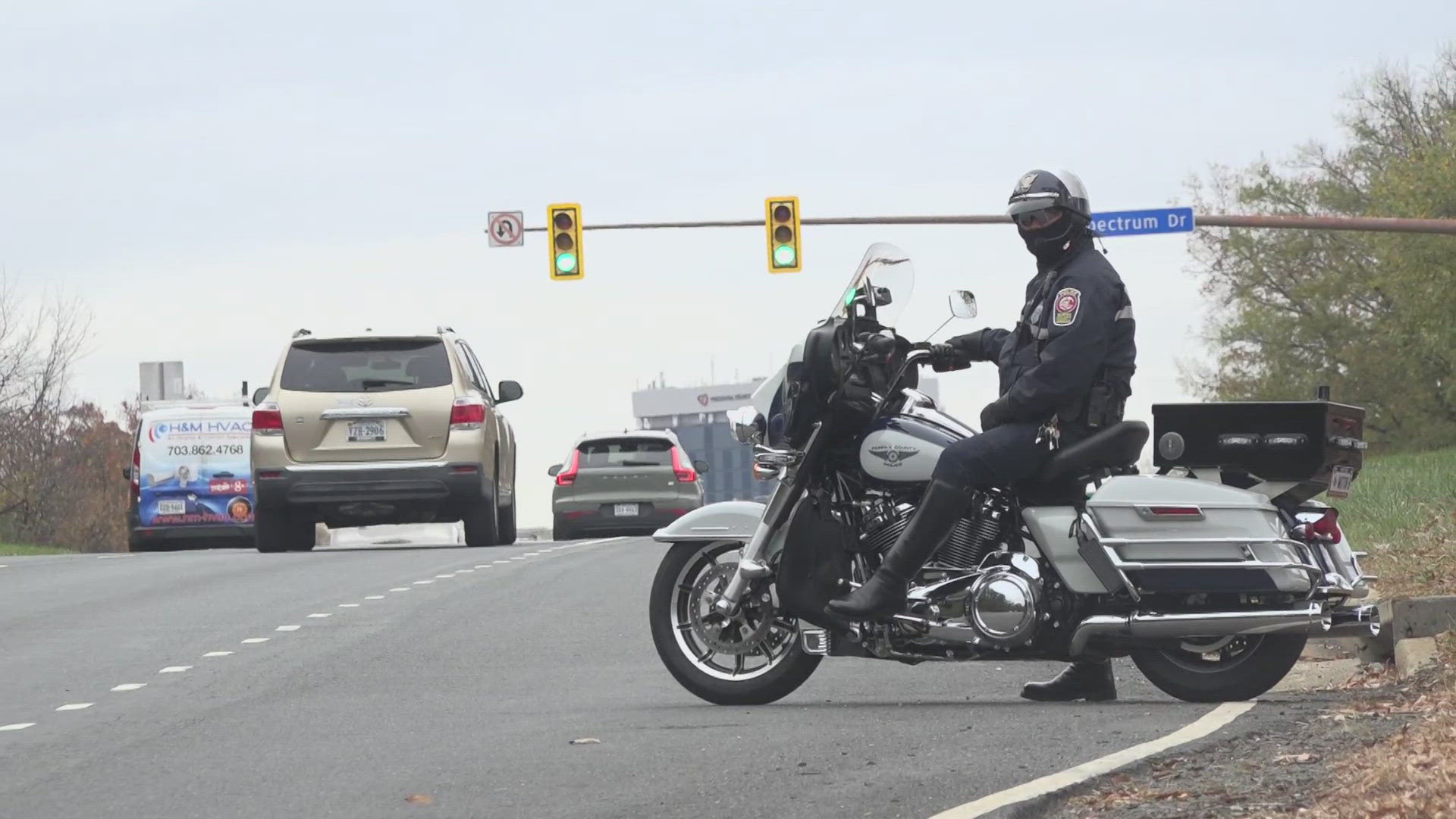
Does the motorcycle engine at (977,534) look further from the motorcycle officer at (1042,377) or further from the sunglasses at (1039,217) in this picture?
the sunglasses at (1039,217)

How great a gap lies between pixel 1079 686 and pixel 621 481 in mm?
20129

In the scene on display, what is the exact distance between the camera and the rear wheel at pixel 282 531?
2239 centimetres

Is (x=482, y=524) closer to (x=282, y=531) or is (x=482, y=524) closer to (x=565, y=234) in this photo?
(x=282, y=531)

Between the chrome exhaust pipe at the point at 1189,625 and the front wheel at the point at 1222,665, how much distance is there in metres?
0.14

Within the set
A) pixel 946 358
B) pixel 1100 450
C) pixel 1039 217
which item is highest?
pixel 1039 217

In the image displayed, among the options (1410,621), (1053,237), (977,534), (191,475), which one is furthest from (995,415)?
(191,475)

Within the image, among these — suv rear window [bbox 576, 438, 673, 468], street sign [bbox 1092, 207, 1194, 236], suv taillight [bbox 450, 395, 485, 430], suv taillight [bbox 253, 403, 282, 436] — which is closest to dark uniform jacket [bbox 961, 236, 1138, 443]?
suv taillight [bbox 450, 395, 485, 430]

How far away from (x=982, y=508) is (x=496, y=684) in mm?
2902

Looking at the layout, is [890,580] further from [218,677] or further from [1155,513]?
[218,677]

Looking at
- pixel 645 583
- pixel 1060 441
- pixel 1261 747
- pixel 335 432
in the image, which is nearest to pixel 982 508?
pixel 1060 441

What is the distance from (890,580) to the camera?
911cm

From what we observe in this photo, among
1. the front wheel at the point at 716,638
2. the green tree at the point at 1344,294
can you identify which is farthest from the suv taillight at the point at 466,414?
the green tree at the point at 1344,294

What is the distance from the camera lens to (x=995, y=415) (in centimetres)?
907

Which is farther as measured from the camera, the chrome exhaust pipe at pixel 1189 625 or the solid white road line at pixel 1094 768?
the chrome exhaust pipe at pixel 1189 625
